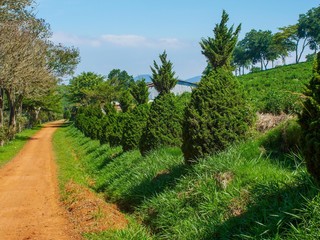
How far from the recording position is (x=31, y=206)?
10.7 meters

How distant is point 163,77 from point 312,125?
10458 mm

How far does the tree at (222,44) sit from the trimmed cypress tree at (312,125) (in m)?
5.13

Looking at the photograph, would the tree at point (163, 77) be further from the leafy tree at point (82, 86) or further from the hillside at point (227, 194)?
the leafy tree at point (82, 86)

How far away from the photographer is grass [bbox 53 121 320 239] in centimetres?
513

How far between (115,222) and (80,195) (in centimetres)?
290

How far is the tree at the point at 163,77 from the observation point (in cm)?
1467

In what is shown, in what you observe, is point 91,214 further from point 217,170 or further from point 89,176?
point 89,176

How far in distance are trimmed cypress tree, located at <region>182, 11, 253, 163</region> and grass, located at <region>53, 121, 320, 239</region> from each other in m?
0.38

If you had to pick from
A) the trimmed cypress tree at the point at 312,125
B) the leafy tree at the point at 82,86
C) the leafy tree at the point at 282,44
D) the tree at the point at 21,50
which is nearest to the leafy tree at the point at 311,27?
the leafy tree at the point at 282,44

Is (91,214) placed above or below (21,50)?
below

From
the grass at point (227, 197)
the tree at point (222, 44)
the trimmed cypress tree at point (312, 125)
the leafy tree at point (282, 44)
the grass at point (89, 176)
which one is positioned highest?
the leafy tree at point (282, 44)

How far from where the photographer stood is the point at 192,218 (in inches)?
A: 273

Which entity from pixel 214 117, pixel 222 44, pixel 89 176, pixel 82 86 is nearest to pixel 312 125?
pixel 214 117

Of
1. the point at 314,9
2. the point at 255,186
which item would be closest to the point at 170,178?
the point at 255,186
